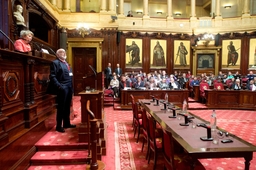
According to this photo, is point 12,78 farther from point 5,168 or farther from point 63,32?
point 63,32

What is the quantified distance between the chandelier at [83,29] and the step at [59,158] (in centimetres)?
900

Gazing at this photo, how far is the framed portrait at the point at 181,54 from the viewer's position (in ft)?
46.4

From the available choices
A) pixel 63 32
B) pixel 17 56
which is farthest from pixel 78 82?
pixel 17 56

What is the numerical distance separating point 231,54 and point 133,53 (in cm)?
661

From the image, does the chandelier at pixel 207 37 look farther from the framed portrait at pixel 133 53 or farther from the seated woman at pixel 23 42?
the seated woman at pixel 23 42

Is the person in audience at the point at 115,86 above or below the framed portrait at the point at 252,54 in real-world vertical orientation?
below

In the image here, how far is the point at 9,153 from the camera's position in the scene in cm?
269

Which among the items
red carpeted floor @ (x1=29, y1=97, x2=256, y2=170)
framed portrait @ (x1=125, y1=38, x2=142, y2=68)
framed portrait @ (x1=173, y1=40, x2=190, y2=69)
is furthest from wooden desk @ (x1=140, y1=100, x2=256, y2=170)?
framed portrait @ (x1=173, y1=40, x2=190, y2=69)

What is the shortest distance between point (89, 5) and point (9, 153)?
14193 millimetres

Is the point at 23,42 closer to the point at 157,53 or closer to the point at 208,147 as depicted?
the point at 208,147

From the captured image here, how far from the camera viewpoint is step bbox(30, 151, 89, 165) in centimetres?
331

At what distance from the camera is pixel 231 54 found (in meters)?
13.9

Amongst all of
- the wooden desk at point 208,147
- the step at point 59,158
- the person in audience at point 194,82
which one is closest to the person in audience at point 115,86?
the person in audience at point 194,82

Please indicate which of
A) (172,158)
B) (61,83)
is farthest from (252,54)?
(172,158)
